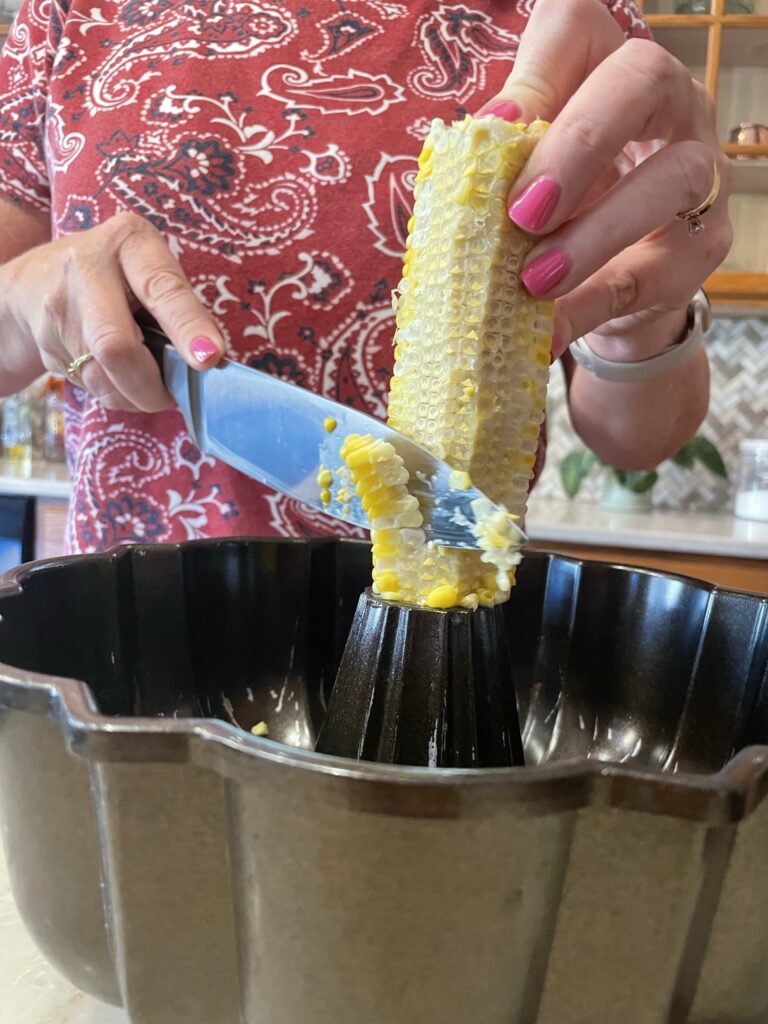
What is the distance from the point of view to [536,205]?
0.37 metres

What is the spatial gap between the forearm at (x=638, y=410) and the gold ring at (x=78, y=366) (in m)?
0.37

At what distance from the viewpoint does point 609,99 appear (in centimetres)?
40

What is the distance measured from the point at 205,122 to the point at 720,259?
395 millimetres

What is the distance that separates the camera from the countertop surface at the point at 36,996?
0.32m

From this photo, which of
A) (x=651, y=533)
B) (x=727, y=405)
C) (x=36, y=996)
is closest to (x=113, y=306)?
(x=36, y=996)

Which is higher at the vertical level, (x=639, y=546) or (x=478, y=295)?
(x=478, y=295)

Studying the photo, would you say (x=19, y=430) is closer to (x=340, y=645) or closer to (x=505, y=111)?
(x=340, y=645)

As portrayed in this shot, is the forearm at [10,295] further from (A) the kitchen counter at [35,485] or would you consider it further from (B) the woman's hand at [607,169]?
(A) the kitchen counter at [35,485]

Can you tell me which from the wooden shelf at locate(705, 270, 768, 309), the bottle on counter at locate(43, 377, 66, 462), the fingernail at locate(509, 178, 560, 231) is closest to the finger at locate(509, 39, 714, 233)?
the fingernail at locate(509, 178, 560, 231)

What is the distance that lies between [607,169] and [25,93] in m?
0.51

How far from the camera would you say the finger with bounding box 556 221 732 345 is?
52 cm

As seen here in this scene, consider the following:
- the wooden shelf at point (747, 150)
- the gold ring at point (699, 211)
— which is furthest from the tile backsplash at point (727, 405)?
the gold ring at point (699, 211)

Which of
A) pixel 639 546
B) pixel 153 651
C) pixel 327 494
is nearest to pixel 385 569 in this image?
pixel 327 494

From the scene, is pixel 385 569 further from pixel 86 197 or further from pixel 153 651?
pixel 86 197
